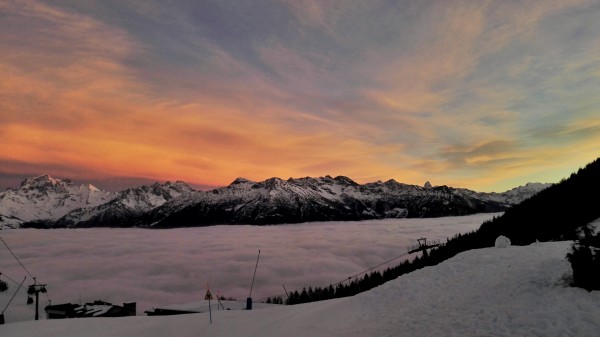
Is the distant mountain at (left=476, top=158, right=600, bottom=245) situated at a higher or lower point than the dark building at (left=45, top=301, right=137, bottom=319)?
higher

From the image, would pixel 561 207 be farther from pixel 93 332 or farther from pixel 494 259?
pixel 93 332

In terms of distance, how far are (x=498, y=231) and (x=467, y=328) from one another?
3857 inches

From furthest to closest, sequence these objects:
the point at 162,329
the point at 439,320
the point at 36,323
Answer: the point at 36,323 → the point at 162,329 → the point at 439,320

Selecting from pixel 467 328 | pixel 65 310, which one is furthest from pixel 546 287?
pixel 65 310

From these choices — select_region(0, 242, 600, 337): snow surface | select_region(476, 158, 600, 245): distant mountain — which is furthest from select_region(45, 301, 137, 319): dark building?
select_region(476, 158, 600, 245): distant mountain

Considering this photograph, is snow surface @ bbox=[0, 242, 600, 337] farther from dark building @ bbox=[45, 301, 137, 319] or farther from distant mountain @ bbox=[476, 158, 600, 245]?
dark building @ bbox=[45, 301, 137, 319]

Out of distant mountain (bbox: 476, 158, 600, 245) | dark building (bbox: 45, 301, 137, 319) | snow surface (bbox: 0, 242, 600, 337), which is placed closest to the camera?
snow surface (bbox: 0, 242, 600, 337)

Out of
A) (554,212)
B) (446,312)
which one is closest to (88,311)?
(446,312)

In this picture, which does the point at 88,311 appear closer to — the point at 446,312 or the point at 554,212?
the point at 446,312

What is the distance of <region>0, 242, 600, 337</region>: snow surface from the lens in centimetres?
1947

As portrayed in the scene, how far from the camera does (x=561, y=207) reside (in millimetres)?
101188

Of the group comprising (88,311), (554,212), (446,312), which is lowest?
(88,311)

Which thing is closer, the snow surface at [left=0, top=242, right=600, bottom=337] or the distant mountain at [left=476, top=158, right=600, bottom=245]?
the snow surface at [left=0, top=242, right=600, bottom=337]

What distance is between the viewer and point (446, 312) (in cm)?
2389
